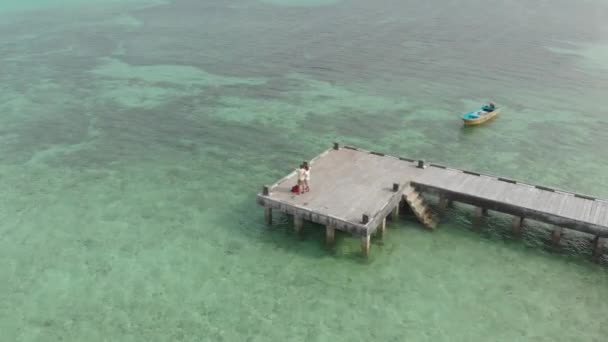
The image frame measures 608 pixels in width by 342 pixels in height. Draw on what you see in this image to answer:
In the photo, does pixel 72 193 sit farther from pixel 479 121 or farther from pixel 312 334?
pixel 479 121

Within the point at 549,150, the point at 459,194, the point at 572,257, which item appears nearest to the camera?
the point at 572,257

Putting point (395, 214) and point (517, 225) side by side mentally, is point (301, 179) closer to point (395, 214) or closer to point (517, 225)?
point (395, 214)

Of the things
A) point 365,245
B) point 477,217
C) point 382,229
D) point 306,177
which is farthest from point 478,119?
point 365,245

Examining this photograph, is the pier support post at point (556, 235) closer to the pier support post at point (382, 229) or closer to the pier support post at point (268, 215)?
the pier support post at point (382, 229)

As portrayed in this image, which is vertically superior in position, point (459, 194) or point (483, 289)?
point (459, 194)

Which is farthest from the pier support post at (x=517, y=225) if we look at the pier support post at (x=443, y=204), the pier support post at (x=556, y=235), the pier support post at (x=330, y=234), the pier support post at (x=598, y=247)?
the pier support post at (x=330, y=234)

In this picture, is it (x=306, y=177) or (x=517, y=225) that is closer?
(x=517, y=225)

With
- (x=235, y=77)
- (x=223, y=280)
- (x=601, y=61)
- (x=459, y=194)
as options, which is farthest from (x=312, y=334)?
(x=601, y=61)
